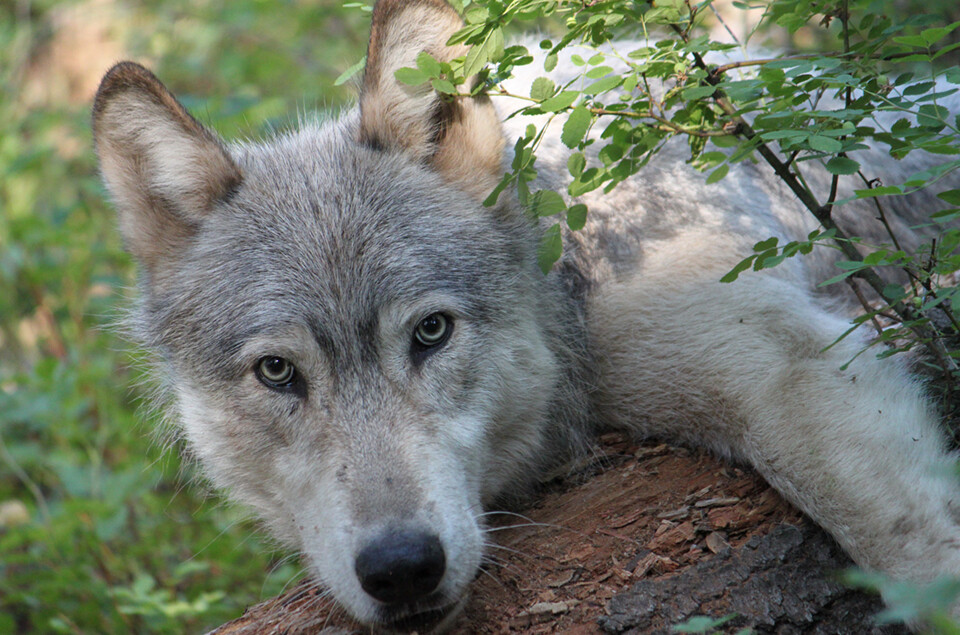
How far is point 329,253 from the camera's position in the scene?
9.84 ft

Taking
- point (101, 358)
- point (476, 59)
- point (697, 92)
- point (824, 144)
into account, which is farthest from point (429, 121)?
point (101, 358)

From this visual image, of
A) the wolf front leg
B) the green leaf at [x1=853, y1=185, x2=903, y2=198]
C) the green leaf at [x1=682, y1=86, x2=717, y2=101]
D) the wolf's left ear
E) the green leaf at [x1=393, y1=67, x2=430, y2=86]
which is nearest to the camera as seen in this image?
the green leaf at [x1=853, y1=185, x2=903, y2=198]

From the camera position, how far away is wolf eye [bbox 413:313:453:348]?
299 cm

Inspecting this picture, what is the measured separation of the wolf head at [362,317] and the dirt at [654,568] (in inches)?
7.8

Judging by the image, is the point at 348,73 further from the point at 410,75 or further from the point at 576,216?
the point at 576,216

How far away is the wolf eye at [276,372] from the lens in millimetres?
2977

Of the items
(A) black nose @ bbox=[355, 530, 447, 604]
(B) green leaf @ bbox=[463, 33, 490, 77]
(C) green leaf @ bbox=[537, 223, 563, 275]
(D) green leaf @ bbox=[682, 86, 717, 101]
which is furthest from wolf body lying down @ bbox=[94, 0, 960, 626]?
(D) green leaf @ bbox=[682, 86, 717, 101]

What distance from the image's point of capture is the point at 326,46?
8.52 metres

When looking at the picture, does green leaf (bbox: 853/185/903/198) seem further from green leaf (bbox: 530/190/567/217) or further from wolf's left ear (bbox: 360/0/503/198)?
wolf's left ear (bbox: 360/0/503/198)

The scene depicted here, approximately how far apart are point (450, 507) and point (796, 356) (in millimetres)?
1417

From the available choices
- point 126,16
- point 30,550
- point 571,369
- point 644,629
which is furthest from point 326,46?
point 644,629

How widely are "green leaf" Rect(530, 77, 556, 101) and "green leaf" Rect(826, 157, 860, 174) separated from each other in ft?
2.91

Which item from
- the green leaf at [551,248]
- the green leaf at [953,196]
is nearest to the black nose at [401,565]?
the green leaf at [551,248]

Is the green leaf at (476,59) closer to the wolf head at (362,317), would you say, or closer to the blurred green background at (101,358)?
the wolf head at (362,317)
